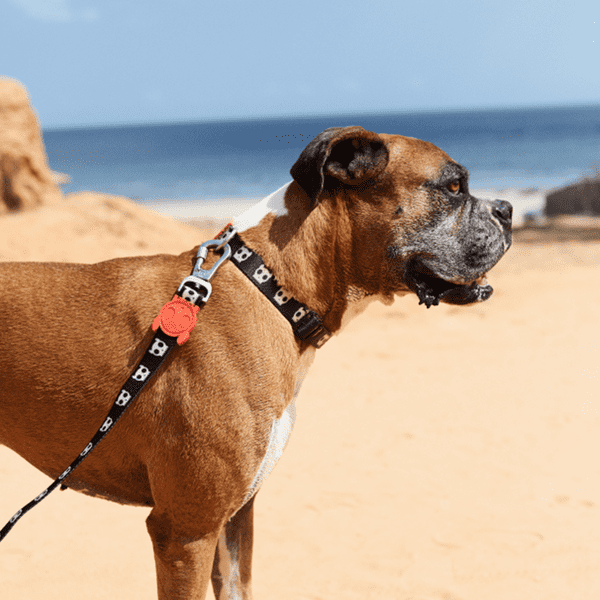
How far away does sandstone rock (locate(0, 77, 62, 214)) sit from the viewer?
451 inches

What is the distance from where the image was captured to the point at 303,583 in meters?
4.01

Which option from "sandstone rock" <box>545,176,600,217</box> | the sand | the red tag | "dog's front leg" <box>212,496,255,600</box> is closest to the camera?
the red tag

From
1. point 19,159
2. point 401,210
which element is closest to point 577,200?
point 19,159

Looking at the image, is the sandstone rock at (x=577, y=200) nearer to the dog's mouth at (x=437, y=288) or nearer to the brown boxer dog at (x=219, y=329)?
the dog's mouth at (x=437, y=288)

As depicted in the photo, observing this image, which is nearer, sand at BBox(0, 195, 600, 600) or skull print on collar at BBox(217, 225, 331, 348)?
skull print on collar at BBox(217, 225, 331, 348)

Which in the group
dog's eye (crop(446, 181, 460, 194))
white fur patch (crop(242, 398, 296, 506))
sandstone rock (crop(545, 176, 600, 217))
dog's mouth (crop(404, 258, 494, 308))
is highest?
dog's eye (crop(446, 181, 460, 194))

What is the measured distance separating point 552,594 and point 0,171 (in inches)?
425

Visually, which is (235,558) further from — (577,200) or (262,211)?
(577,200)

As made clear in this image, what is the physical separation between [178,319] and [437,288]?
1044 mm

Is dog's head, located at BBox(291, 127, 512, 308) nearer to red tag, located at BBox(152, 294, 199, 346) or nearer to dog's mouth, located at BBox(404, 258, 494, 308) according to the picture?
dog's mouth, located at BBox(404, 258, 494, 308)

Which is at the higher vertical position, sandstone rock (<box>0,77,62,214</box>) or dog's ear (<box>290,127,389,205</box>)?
dog's ear (<box>290,127,389,205</box>)

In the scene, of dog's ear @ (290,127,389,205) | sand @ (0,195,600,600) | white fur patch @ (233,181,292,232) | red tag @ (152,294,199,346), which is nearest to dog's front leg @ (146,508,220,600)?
red tag @ (152,294,199,346)

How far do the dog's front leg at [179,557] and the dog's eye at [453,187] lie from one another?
1603 millimetres

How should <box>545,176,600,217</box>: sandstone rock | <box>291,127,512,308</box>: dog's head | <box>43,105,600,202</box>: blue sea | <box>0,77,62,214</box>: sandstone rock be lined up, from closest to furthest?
<box>291,127,512,308</box>: dog's head → <box>0,77,62,214</box>: sandstone rock → <box>545,176,600,217</box>: sandstone rock → <box>43,105,600,202</box>: blue sea
